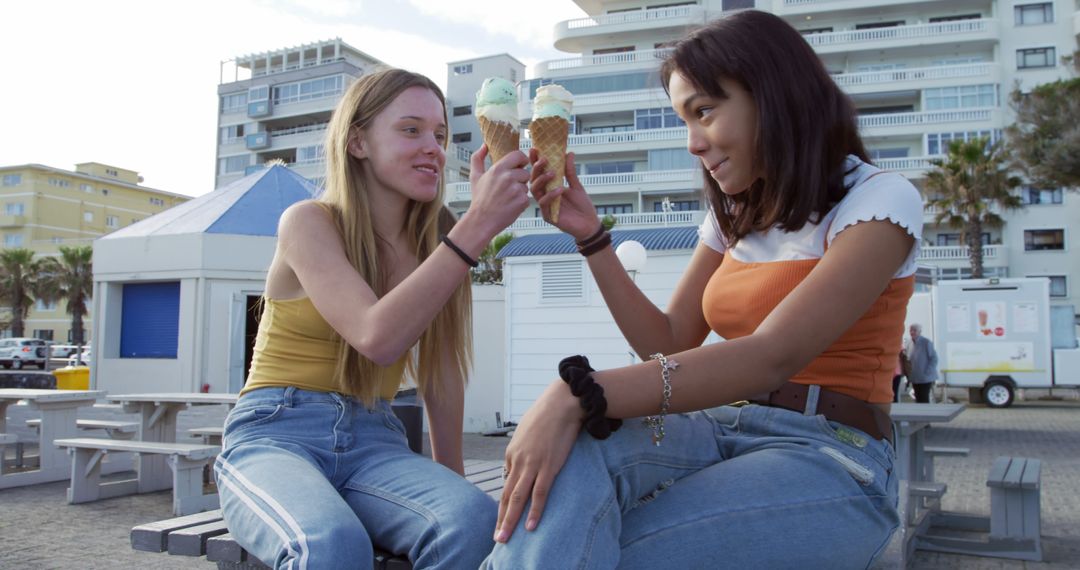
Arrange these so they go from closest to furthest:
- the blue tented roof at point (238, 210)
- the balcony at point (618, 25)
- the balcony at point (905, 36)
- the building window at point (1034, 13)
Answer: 1. the blue tented roof at point (238, 210)
2. the building window at point (1034, 13)
3. the balcony at point (905, 36)
4. the balcony at point (618, 25)

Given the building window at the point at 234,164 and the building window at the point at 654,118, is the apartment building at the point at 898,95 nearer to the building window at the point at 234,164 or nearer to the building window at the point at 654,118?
the building window at the point at 654,118

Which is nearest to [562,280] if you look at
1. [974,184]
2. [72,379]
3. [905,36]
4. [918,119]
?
[72,379]

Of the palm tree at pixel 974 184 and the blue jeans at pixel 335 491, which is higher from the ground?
the palm tree at pixel 974 184

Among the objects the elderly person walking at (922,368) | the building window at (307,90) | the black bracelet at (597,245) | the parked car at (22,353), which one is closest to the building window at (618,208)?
the building window at (307,90)

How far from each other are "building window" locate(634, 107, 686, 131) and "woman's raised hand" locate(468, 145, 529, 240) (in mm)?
43807

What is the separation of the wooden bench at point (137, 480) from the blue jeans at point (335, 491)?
468cm

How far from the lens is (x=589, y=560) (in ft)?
4.59

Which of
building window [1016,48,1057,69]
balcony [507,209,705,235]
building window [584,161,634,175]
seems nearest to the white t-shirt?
balcony [507,209,705,235]

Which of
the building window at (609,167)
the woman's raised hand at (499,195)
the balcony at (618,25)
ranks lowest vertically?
the woman's raised hand at (499,195)

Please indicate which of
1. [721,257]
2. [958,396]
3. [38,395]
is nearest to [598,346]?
[38,395]

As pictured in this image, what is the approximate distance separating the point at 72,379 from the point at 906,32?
4217 cm

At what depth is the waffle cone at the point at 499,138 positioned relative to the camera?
89.8 inches

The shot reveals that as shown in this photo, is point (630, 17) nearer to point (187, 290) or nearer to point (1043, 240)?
point (1043, 240)

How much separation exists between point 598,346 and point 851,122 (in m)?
10.8
